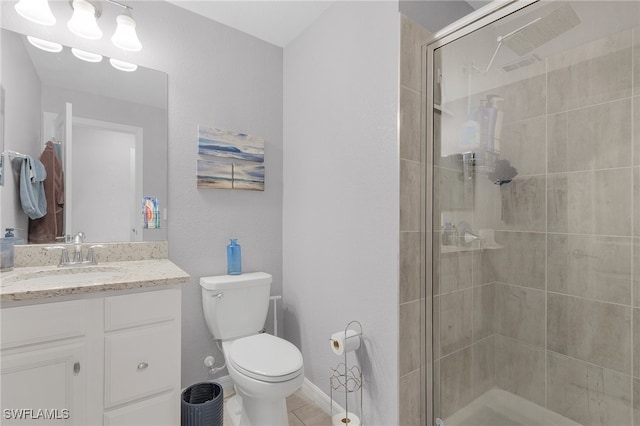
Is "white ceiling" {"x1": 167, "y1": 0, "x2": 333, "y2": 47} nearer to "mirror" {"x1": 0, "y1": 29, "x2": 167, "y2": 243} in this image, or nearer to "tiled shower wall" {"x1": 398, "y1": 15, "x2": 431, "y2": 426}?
"mirror" {"x1": 0, "y1": 29, "x2": 167, "y2": 243}

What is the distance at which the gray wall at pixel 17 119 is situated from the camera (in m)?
1.48

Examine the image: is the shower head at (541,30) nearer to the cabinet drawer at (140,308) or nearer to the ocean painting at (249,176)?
the ocean painting at (249,176)

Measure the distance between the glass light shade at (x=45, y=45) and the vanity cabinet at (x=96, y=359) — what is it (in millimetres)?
1299

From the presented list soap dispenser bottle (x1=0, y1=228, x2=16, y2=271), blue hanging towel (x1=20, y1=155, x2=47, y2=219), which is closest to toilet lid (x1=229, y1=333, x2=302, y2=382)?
soap dispenser bottle (x1=0, y1=228, x2=16, y2=271)

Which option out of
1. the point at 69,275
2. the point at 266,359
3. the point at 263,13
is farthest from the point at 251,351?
the point at 263,13

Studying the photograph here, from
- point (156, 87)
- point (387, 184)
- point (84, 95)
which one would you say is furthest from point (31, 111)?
point (387, 184)

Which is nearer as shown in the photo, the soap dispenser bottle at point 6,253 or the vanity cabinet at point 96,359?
the vanity cabinet at point 96,359

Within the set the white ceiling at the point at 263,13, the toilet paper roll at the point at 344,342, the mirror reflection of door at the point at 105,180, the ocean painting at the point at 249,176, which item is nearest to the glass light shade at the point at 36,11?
the mirror reflection of door at the point at 105,180

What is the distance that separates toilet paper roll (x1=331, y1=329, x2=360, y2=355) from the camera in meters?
1.56

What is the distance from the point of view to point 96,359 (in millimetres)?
1165

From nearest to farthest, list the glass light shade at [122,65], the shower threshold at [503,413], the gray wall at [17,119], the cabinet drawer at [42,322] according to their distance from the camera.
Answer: the cabinet drawer at [42,322] < the shower threshold at [503,413] < the gray wall at [17,119] < the glass light shade at [122,65]

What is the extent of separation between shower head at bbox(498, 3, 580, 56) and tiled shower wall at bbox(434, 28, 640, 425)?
0.30ft

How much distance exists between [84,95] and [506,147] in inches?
83.0

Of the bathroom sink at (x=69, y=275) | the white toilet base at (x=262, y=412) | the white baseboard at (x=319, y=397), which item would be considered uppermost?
the bathroom sink at (x=69, y=275)
